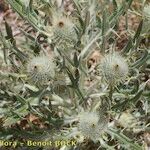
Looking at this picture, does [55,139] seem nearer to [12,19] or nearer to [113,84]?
[113,84]

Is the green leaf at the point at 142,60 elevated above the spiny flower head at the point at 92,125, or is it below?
above

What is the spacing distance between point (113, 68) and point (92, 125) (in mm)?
446

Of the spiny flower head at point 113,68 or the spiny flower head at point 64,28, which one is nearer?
the spiny flower head at point 113,68

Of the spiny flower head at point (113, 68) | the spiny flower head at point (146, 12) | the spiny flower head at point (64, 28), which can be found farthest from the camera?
the spiny flower head at point (146, 12)

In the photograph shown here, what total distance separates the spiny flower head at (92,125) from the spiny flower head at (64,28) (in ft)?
1.96

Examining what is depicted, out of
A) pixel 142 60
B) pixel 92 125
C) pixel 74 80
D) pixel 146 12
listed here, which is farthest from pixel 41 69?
pixel 146 12

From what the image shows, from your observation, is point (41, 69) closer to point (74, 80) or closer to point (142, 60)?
point (74, 80)

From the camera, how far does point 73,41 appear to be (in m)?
3.39

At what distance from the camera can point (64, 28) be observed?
3227mm

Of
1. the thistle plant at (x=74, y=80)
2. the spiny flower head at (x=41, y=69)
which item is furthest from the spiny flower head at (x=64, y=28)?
the spiny flower head at (x=41, y=69)

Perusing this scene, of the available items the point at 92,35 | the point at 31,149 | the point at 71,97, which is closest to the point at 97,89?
the point at 71,97

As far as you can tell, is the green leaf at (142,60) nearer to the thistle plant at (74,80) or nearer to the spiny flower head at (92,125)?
the thistle plant at (74,80)

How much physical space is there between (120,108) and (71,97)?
451 millimetres

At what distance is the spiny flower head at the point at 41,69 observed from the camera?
3010 millimetres
